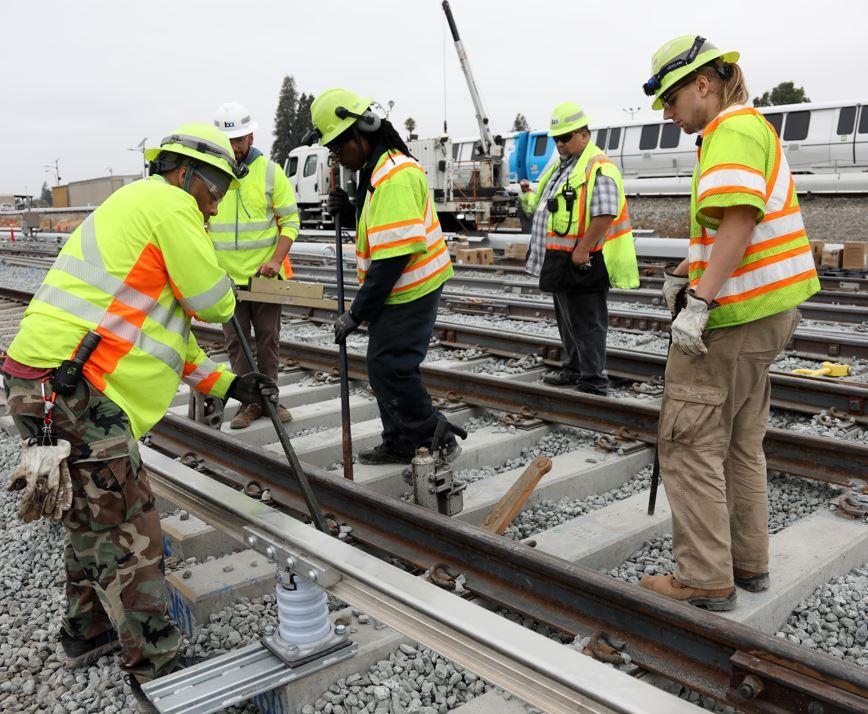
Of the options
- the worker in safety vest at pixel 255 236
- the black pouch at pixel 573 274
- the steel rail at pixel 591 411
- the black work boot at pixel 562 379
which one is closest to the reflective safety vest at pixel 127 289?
the worker in safety vest at pixel 255 236

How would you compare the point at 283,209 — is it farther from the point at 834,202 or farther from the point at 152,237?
the point at 834,202

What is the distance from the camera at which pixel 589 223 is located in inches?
248

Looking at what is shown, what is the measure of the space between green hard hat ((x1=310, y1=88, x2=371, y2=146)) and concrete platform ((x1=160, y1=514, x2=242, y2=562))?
2.08 metres

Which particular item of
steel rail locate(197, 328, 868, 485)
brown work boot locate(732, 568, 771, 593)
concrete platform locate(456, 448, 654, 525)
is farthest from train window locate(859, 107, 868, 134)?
brown work boot locate(732, 568, 771, 593)

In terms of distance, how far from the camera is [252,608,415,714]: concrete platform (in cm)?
290

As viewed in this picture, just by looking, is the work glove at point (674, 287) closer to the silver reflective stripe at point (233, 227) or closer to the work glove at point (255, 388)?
the work glove at point (255, 388)

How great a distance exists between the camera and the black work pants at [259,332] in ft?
19.3

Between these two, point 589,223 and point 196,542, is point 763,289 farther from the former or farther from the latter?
point 589,223

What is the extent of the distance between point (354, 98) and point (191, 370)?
170 centimetres

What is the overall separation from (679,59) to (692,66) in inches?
2.4

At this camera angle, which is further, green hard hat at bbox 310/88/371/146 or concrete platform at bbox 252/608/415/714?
green hard hat at bbox 310/88/371/146

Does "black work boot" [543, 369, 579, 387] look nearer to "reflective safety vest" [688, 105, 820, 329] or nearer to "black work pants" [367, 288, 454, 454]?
"black work pants" [367, 288, 454, 454]

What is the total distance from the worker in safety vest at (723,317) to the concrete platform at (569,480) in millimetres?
1128

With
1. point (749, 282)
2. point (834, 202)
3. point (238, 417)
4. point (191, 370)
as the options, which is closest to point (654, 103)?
point (749, 282)
